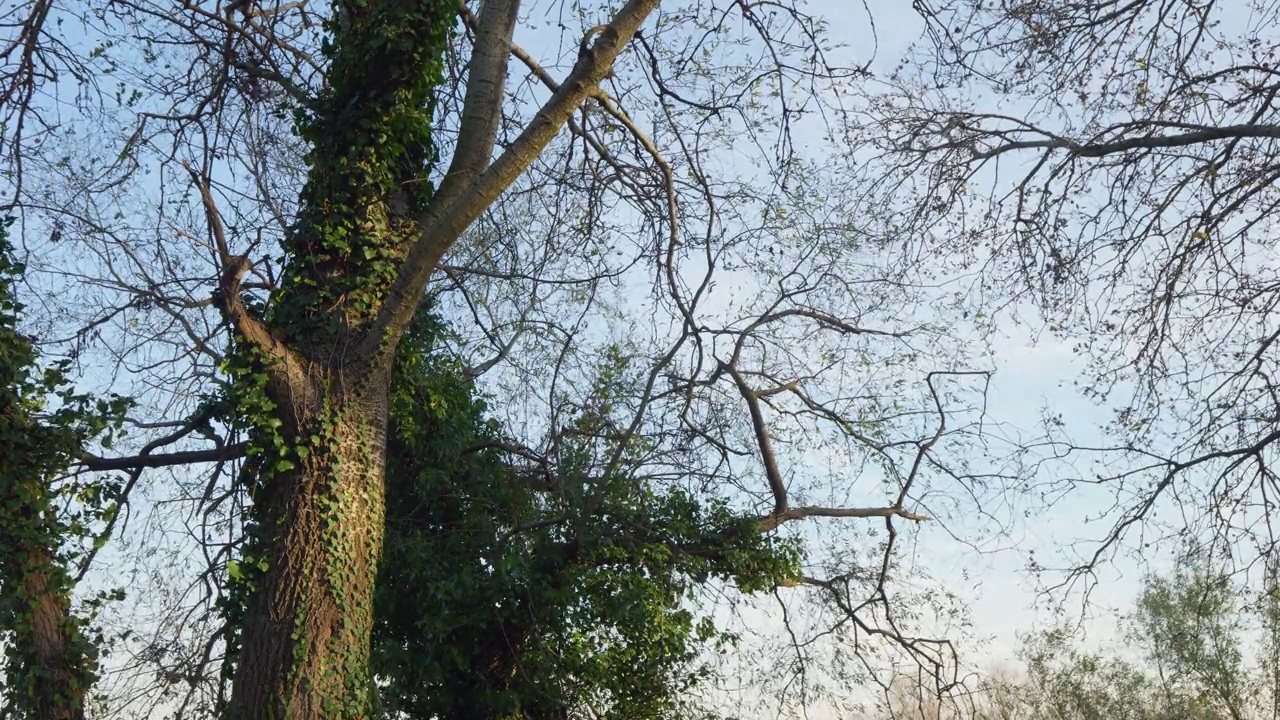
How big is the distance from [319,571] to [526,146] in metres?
2.48

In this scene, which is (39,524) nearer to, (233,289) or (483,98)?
(233,289)

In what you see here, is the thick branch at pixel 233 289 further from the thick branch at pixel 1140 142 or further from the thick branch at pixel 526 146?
the thick branch at pixel 1140 142

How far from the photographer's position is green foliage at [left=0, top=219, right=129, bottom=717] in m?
6.35

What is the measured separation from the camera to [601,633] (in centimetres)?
880

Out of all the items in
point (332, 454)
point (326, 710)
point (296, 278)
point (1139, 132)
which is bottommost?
point (326, 710)

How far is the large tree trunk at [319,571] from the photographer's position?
5.52 m

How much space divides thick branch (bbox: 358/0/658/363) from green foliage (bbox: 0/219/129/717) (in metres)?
2.44

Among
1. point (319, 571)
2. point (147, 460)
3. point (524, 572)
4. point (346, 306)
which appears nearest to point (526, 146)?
point (346, 306)

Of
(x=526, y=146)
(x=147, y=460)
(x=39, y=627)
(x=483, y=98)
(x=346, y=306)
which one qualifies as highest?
(x=483, y=98)

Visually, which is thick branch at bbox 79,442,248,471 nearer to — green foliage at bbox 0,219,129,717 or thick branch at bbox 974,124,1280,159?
green foliage at bbox 0,219,129,717

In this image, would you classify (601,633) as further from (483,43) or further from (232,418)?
(483,43)

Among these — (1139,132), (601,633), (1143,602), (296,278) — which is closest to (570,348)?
(601,633)

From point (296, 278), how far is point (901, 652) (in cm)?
553

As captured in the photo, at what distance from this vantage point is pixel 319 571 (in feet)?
18.8
